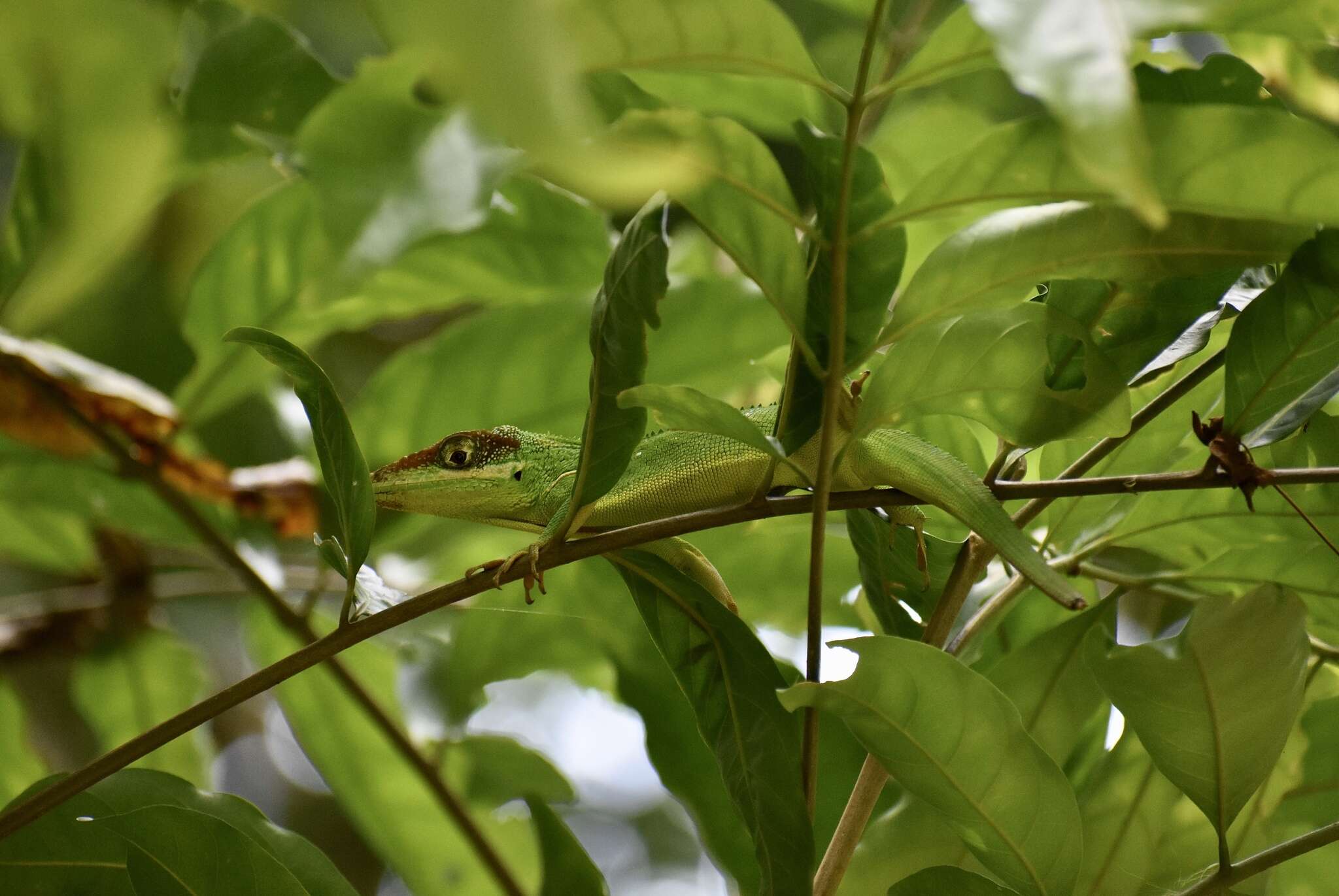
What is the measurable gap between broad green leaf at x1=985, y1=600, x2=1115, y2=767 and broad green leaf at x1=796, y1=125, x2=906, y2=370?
2.36ft

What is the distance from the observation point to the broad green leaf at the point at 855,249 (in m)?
1.36

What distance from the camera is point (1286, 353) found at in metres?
1.42

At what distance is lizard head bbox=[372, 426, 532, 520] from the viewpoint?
2590 millimetres

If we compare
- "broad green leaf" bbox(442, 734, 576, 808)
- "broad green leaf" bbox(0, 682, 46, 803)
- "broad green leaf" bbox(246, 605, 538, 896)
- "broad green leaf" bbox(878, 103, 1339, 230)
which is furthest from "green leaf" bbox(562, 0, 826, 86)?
"broad green leaf" bbox(0, 682, 46, 803)

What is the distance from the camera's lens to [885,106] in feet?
11.2

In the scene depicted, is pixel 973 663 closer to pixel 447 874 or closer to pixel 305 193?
pixel 447 874

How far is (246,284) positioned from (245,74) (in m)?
0.75

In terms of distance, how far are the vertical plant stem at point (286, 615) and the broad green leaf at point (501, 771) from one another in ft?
0.65

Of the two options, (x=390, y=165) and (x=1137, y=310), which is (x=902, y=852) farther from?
(x=390, y=165)

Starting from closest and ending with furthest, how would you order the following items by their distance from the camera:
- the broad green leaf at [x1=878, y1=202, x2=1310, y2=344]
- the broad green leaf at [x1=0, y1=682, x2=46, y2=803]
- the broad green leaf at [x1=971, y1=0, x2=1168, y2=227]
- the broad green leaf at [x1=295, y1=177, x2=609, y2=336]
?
the broad green leaf at [x1=971, y1=0, x2=1168, y2=227], the broad green leaf at [x1=878, y1=202, x2=1310, y2=344], the broad green leaf at [x1=295, y1=177, x2=609, y2=336], the broad green leaf at [x1=0, y1=682, x2=46, y2=803]

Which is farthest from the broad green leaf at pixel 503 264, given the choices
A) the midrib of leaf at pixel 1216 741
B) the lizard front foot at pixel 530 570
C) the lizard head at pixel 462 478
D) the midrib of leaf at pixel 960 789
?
the midrib of leaf at pixel 1216 741

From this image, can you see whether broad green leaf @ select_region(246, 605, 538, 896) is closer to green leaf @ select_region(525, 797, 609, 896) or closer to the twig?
green leaf @ select_region(525, 797, 609, 896)

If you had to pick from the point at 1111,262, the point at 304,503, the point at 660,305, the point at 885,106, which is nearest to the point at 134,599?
the point at 304,503

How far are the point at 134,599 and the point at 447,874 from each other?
4.35 ft
